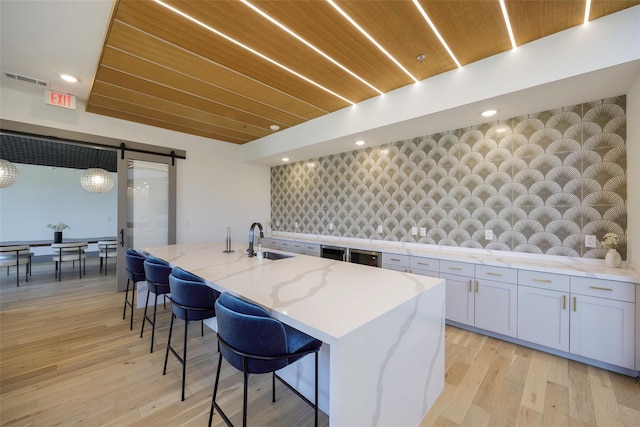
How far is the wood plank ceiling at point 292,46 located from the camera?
6.19 feet

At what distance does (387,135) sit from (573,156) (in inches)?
Result: 78.6

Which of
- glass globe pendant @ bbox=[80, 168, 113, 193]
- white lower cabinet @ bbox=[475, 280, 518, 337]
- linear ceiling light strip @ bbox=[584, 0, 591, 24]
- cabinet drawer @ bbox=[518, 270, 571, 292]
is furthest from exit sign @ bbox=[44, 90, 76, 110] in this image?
cabinet drawer @ bbox=[518, 270, 571, 292]

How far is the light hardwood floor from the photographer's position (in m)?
1.71

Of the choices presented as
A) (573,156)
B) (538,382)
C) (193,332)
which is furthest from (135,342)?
(573,156)

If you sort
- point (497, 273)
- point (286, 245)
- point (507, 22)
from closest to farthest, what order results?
point (507, 22) → point (497, 273) → point (286, 245)

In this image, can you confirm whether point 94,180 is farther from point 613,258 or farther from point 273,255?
point 613,258

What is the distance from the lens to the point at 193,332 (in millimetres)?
2932

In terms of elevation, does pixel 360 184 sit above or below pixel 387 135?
below

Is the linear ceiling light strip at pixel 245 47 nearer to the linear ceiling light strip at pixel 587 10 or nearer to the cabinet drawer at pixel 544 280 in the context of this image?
the linear ceiling light strip at pixel 587 10

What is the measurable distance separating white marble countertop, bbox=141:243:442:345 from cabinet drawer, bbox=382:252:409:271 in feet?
4.19

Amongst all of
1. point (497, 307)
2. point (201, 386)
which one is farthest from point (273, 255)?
point (497, 307)

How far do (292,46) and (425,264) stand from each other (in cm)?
277

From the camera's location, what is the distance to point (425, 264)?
3.20 metres

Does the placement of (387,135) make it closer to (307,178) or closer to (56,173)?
(307,178)
